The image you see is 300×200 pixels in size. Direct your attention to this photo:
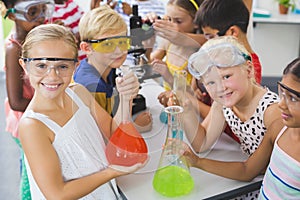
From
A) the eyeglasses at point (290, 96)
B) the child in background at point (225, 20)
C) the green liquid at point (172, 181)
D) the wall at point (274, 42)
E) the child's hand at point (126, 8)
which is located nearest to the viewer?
the eyeglasses at point (290, 96)

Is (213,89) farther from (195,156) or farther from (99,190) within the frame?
(99,190)

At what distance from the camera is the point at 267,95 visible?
1.19 meters

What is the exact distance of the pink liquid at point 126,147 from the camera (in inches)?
39.8

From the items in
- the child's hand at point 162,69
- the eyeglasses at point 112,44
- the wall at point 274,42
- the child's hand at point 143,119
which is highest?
the eyeglasses at point 112,44

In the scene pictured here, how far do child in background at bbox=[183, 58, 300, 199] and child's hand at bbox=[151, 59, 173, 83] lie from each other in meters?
0.21

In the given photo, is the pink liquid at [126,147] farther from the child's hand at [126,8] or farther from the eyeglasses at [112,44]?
the child's hand at [126,8]

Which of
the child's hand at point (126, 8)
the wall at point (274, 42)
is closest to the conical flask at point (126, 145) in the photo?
the child's hand at point (126, 8)

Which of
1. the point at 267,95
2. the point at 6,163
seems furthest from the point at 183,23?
the point at 6,163

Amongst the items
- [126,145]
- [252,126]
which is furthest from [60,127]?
[252,126]

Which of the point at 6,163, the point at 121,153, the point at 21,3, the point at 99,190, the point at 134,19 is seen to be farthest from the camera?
the point at 6,163

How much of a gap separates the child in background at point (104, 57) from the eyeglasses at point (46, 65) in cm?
7

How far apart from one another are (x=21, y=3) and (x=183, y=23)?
623 mm

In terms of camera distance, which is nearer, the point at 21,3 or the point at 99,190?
the point at 99,190

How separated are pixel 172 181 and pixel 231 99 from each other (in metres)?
0.28
